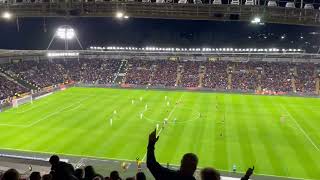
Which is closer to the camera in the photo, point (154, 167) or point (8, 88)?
point (154, 167)

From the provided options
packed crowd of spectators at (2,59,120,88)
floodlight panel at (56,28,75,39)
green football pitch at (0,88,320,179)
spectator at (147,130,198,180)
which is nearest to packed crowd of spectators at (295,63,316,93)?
green football pitch at (0,88,320,179)

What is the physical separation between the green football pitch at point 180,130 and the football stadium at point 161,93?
0.17 metres

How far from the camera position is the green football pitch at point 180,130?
104 ft

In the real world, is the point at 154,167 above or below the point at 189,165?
below

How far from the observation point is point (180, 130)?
40.2m

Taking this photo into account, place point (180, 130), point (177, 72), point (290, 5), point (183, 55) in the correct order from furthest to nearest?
point (183, 55) → point (177, 72) → point (180, 130) → point (290, 5)

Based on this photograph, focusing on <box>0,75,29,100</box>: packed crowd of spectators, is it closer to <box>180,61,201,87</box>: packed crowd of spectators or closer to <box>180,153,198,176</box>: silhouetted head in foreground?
<box>180,61,201,87</box>: packed crowd of spectators

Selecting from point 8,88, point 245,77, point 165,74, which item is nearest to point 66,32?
point 8,88

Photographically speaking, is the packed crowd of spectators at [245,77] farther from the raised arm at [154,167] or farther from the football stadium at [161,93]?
the raised arm at [154,167]

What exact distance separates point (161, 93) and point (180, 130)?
1183 inches

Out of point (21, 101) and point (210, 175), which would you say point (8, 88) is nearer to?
point (21, 101)

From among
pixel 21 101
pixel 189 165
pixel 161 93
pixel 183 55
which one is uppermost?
pixel 189 165

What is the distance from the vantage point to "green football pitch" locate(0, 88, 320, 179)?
3156 cm

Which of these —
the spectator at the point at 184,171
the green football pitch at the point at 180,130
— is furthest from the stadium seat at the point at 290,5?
the spectator at the point at 184,171
